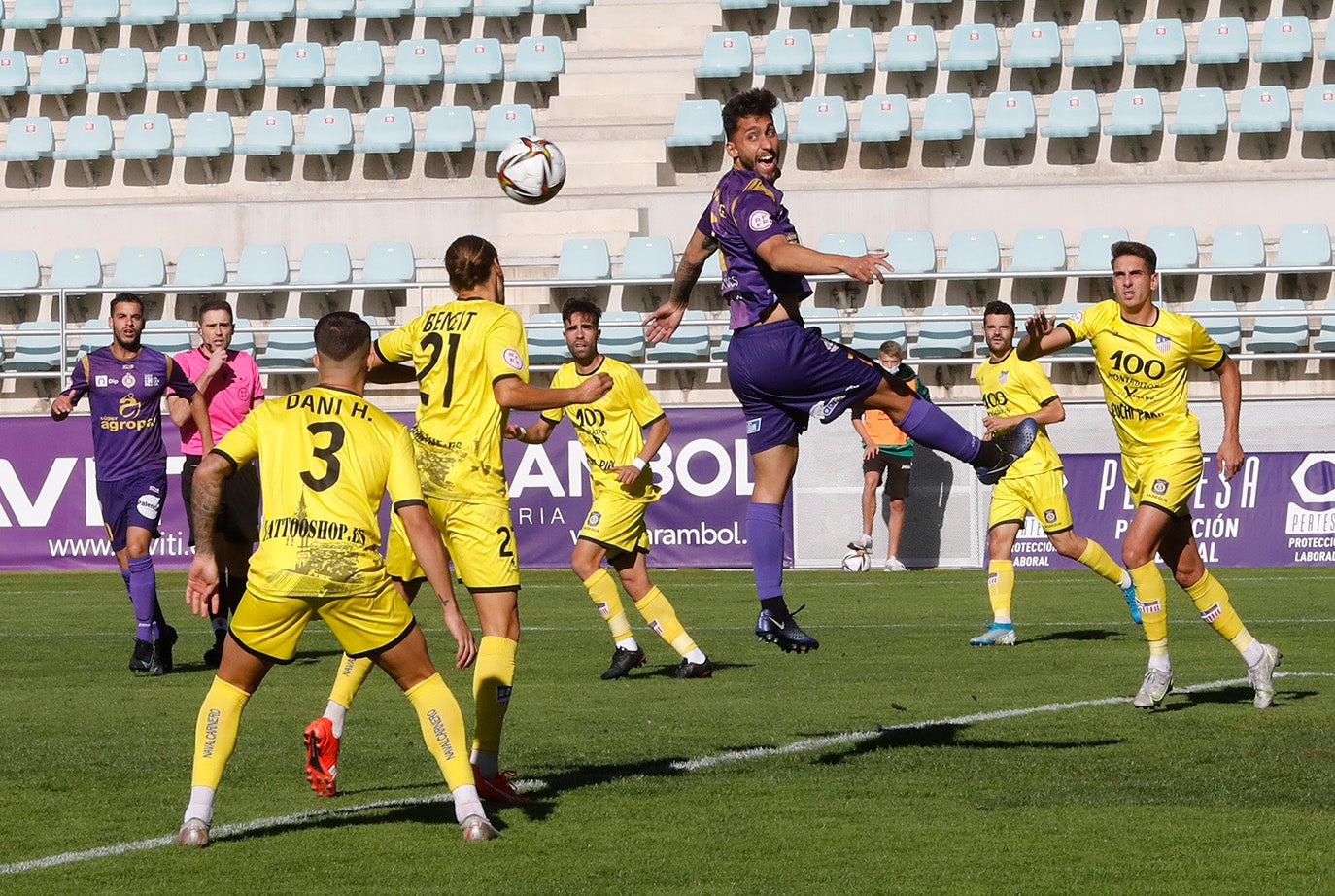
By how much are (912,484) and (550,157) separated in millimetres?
10275

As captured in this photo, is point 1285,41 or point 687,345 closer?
point 687,345

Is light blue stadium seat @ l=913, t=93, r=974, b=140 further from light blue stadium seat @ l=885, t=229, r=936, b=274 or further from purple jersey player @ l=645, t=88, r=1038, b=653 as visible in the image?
purple jersey player @ l=645, t=88, r=1038, b=653

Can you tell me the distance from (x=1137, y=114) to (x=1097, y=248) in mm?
2779

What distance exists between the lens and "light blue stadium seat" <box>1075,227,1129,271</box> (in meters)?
21.6

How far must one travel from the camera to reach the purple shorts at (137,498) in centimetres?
1116

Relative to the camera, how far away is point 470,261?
22.7 ft

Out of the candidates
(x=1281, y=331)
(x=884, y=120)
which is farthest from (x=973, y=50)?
(x=1281, y=331)

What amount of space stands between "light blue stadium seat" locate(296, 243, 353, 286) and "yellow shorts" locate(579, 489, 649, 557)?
42.9 feet

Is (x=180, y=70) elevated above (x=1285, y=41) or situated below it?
below

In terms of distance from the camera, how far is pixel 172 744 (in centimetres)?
786

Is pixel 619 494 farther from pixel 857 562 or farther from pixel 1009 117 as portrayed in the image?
pixel 1009 117

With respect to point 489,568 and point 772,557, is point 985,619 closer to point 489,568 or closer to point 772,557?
point 772,557

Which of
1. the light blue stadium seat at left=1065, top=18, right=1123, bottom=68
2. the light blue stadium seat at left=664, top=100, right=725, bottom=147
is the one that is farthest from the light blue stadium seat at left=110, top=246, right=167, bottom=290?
the light blue stadium seat at left=1065, top=18, right=1123, bottom=68

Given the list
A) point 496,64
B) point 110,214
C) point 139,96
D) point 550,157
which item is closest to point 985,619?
point 550,157
